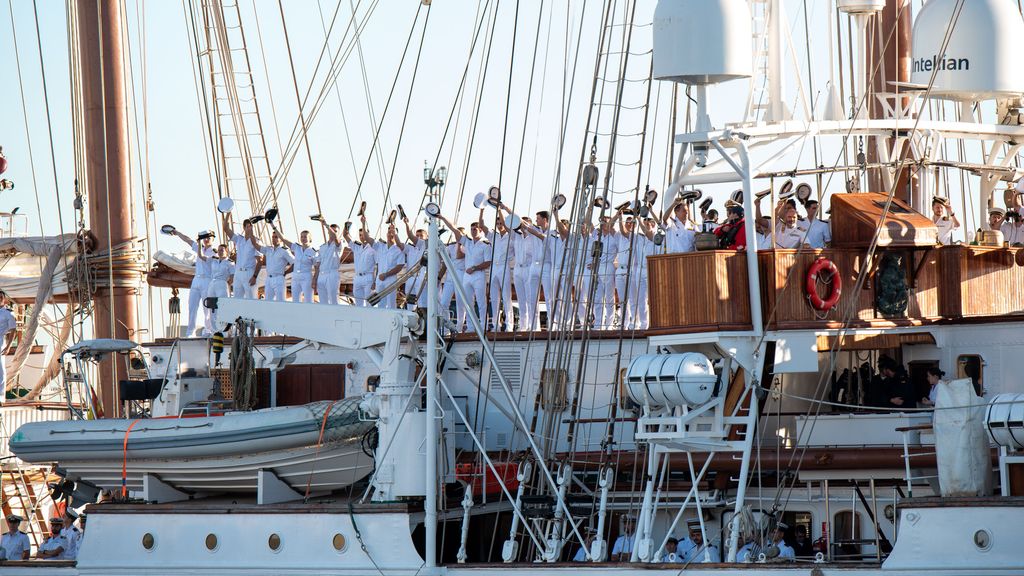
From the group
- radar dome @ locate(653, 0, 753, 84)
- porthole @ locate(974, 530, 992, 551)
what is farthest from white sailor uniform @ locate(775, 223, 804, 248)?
porthole @ locate(974, 530, 992, 551)

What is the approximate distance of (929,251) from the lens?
19766 mm

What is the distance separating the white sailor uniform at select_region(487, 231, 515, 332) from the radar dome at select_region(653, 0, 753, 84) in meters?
5.20

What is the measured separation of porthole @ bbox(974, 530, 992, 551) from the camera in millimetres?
16688

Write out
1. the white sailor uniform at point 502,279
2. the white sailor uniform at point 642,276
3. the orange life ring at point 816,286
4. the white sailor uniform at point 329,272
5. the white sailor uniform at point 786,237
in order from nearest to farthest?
A: the orange life ring at point 816,286 → the white sailor uniform at point 786,237 → the white sailor uniform at point 642,276 → the white sailor uniform at point 502,279 → the white sailor uniform at point 329,272

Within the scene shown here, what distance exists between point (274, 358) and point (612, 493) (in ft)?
15.0

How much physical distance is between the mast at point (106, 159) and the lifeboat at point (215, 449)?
767 cm

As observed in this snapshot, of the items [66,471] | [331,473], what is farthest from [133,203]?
[331,473]

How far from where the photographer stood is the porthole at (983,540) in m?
16.7

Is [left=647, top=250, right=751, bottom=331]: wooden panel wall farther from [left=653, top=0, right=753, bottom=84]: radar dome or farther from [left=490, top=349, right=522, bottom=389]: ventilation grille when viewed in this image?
[left=490, top=349, right=522, bottom=389]: ventilation grille

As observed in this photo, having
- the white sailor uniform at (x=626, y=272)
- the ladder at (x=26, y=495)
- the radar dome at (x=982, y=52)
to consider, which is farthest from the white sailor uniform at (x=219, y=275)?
the radar dome at (x=982, y=52)

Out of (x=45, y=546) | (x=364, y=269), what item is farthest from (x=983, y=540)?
(x=45, y=546)

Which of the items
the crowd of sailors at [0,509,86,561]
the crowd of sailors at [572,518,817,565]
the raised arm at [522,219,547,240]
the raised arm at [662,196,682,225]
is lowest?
the crowd of sailors at [0,509,86,561]

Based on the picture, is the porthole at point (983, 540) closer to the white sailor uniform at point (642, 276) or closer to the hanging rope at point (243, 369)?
the white sailor uniform at point (642, 276)

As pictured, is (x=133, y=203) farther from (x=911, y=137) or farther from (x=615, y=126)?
(x=911, y=137)
